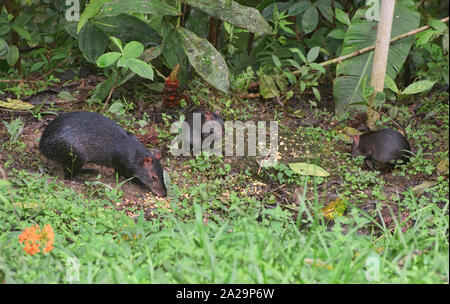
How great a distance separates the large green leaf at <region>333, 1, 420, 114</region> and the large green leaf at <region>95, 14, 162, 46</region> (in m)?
1.83

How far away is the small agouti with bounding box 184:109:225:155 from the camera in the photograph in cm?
502

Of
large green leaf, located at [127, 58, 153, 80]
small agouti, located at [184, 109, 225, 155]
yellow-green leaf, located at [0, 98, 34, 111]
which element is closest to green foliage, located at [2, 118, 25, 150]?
yellow-green leaf, located at [0, 98, 34, 111]

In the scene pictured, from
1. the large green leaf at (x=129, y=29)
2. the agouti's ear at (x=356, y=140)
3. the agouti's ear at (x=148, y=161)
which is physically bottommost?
the agouti's ear at (x=148, y=161)

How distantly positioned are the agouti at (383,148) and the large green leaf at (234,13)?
4.53 feet

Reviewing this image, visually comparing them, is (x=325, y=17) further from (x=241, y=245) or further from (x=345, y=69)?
(x=241, y=245)

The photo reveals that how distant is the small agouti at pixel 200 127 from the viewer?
5.02 meters

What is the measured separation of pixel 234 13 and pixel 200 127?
1115 mm

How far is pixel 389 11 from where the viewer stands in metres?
4.80

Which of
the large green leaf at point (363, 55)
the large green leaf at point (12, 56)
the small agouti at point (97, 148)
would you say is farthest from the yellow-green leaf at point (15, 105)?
the large green leaf at point (363, 55)

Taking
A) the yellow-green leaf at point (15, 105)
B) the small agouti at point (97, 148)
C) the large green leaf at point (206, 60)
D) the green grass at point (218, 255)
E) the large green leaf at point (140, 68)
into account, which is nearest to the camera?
the green grass at point (218, 255)

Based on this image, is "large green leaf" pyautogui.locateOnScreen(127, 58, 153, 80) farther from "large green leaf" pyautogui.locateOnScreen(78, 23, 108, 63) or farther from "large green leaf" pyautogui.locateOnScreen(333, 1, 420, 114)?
"large green leaf" pyautogui.locateOnScreen(333, 1, 420, 114)

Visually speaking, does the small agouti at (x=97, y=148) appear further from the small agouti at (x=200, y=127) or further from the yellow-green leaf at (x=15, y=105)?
the yellow-green leaf at (x=15, y=105)

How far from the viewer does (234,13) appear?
5164 mm

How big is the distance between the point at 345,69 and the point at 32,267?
12.1 feet
